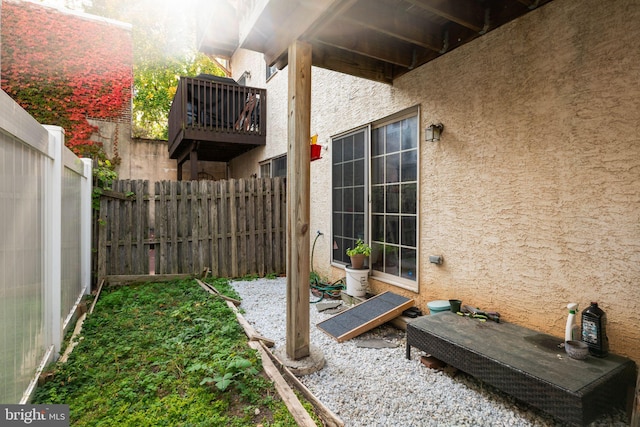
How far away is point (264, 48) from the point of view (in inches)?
128

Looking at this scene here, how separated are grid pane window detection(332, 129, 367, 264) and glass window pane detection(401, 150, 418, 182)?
29.8 inches

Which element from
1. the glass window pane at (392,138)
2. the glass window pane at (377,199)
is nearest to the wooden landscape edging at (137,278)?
the glass window pane at (377,199)

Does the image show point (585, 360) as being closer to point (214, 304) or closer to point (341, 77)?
point (214, 304)

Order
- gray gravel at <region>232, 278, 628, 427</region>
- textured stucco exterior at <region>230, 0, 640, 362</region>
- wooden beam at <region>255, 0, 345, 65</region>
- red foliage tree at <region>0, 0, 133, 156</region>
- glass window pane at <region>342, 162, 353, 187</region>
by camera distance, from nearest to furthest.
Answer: gray gravel at <region>232, 278, 628, 427</region> < textured stucco exterior at <region>230, 0, 640, 362</region> < wooden beam at <region>255, 0, 345, 65</region> < glass window pane at <region>342, 162, 353, 187</region> < red foliage tree at <region>0, 0, 133, 156</region>

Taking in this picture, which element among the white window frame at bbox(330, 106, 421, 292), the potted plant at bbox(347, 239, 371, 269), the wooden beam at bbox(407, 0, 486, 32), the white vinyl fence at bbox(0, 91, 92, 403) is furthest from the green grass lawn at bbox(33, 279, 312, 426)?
the wooden beam at bbox(407, 0, 486, 32)

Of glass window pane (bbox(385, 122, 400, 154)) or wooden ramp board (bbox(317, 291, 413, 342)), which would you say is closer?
wooden ramp board (bbox(317, 291, 413, 342))

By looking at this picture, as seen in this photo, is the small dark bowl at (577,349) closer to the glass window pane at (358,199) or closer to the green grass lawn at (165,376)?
the green grass lawn at (165,376)

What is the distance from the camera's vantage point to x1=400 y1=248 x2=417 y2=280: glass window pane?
13.1ft

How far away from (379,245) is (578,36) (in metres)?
2.99

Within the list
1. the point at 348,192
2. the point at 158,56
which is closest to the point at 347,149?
the point at 348,192

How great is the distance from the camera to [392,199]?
4.34 metres

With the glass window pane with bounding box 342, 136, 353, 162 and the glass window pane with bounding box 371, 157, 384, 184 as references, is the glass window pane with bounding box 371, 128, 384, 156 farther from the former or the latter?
the glass window pane with bounding box 342, 136, 353, 162

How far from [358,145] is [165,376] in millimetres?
3806

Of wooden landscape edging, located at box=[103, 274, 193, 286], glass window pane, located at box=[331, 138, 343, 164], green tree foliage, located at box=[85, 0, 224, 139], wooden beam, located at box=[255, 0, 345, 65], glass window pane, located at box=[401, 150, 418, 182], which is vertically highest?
green tree foliage, located at box=[85, 0, 224, 139]
